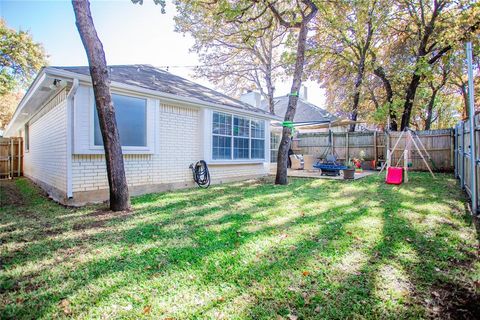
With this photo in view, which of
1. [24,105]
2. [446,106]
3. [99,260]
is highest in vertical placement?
[446,106]

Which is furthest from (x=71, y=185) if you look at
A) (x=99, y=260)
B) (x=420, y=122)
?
(x=420, y=122)

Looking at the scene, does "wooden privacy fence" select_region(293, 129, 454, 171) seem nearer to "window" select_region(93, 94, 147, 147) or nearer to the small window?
"window" select_region(93, 94, 147, 147)

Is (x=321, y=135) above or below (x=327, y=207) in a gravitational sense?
above

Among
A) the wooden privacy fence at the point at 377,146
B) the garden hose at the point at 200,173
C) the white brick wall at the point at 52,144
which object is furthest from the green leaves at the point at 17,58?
the wooden privacy fence at the point at 377,146

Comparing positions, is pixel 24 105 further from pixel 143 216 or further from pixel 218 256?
pixel 218 256

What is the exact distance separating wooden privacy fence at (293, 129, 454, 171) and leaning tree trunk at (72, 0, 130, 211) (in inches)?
382

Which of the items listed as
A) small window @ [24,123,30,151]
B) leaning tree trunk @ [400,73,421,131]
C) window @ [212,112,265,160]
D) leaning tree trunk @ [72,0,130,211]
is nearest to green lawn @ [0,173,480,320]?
leaning tree trunk @ [72,0,130,211]

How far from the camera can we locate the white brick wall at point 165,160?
562cm

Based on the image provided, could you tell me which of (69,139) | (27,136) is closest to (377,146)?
(69,139)

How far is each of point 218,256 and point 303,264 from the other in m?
0.97

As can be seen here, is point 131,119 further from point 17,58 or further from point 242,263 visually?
point 17,58

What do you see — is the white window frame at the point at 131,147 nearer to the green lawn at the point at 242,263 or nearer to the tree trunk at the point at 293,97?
the green lawn at the point at 242,263

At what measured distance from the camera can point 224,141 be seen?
28.4 ft

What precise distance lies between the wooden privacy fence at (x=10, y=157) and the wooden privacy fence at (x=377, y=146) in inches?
612
